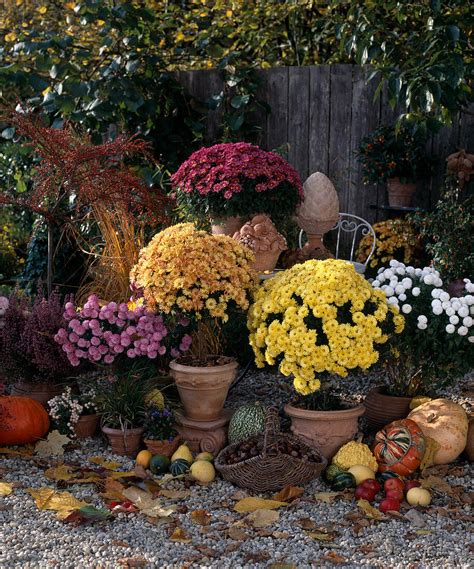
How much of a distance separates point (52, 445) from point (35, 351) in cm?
47

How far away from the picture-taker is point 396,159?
6.44 metres

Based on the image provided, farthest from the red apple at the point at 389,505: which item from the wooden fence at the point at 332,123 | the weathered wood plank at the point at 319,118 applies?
the weathered wood plank at the point at 319,118

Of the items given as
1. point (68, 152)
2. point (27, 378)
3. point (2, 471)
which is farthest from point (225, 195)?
point (2, 471)

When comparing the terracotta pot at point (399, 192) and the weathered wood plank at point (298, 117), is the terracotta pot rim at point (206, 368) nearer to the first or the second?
the terracotta pot at point (399, 192)

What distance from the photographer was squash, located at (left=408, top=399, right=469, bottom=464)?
367 centimetres

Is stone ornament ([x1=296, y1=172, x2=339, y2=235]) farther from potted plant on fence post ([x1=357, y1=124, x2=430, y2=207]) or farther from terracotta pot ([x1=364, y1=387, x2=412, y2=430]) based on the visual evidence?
potted plant on fence post ([x1=357, y1=124, x2=430, y2=207])

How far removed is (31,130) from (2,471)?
6.05 ft

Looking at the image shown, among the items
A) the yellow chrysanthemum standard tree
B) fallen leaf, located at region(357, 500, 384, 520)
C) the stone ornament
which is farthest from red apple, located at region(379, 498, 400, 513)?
the stone ornament

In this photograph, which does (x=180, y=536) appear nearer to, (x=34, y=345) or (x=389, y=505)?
(x=389, y=505)

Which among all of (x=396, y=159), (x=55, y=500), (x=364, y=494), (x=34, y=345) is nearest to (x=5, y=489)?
(x=55, y=500)

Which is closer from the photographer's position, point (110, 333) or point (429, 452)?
point (429, 452)

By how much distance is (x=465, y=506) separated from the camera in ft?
10.7

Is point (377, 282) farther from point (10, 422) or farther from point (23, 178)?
point (23, 178)

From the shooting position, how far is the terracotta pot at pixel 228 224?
4.54 metres
